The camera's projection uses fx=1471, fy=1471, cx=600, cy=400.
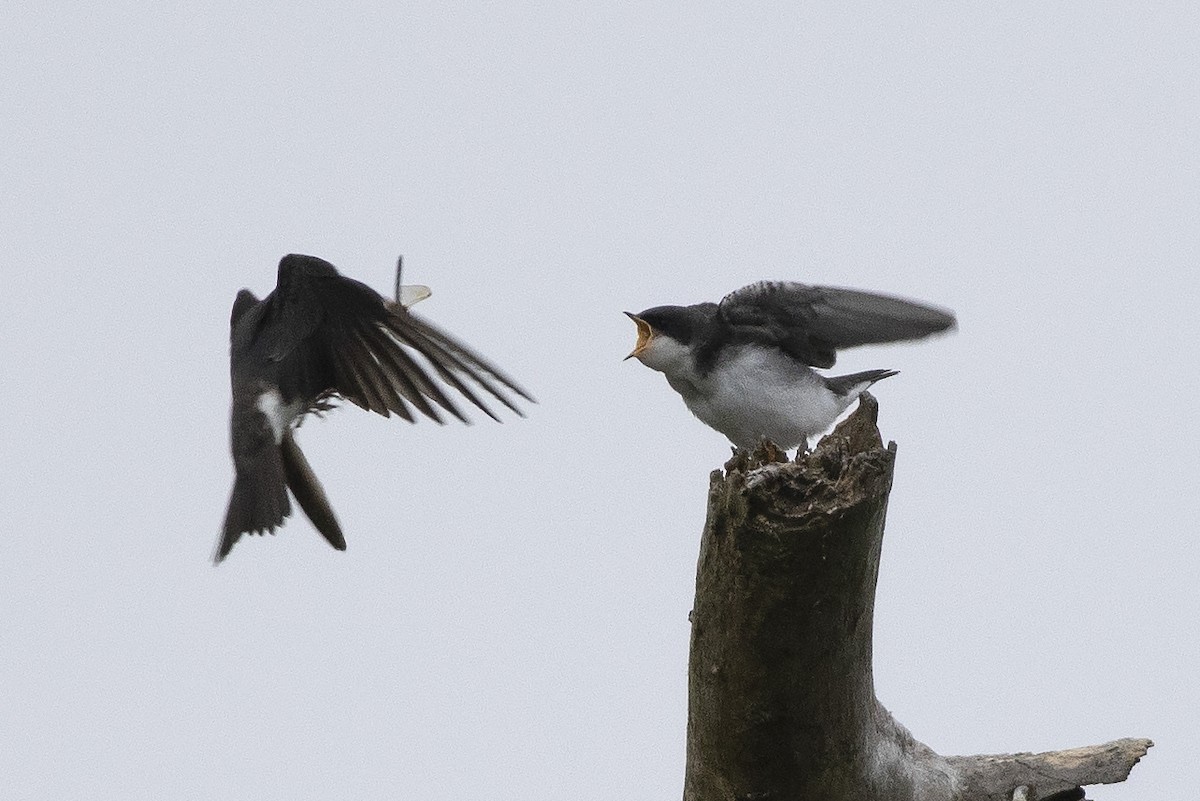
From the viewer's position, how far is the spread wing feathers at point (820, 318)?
235 inches

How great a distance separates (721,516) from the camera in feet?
12.7

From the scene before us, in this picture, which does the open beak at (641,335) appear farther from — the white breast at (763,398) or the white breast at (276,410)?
the white breast at (276,410)

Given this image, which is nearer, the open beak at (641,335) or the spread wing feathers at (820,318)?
the spread wing feathers at (820,318)

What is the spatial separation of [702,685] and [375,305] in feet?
7.76

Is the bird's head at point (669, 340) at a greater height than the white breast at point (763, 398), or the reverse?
the bird's head at point (669, 340)

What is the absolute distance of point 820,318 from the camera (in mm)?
6184

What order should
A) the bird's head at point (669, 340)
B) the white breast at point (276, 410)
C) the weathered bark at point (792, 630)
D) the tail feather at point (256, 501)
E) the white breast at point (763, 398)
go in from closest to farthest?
the weathered bark at point (792, 630)
the tail feather at point (256, 501)
the white breast at point (276, 410)
the white breast at point (763, 398)
the bird's head at point (669, 340)

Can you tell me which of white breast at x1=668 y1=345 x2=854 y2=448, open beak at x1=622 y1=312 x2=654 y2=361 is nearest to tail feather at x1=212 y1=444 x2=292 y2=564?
open beak at x1=622 y1=312 x2=654 y2=361

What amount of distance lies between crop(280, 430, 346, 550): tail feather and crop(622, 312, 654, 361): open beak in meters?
1.45

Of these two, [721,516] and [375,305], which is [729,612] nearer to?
[721,516]

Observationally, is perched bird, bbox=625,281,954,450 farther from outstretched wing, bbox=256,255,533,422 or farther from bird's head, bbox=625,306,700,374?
outstretched wing, bbox=256,255,533,422

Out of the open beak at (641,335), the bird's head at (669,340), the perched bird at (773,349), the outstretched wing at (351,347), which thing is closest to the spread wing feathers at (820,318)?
the perched bird at (773,349)

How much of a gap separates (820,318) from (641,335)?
2.69 feet

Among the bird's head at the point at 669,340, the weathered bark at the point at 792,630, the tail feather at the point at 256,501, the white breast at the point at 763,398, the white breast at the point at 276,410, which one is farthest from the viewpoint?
the bird's head at the point at 669,340
